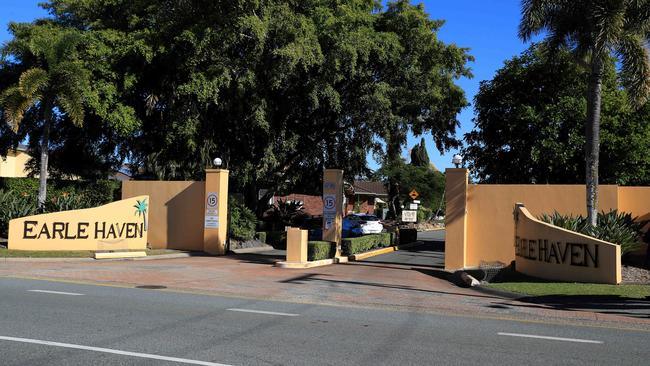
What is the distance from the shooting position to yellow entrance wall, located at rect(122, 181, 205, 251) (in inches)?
889

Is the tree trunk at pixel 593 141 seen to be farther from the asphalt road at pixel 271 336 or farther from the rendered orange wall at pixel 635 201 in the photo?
the asphalt road at pixel 271 336

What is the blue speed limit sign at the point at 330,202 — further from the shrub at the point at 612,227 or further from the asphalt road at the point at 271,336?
the asphalt road at the point at 271,336

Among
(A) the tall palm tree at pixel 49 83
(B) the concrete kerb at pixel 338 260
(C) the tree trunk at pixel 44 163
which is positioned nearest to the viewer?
(B) the concrete kerb at pixel 338 260

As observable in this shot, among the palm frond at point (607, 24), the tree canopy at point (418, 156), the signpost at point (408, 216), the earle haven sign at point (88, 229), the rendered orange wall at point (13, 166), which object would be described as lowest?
the earle haven sign at point (88, 229)

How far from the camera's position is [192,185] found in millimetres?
22672

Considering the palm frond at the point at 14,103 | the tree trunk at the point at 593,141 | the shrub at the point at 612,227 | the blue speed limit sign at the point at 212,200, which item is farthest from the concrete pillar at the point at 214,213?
the tree trunk at the point at 593,141

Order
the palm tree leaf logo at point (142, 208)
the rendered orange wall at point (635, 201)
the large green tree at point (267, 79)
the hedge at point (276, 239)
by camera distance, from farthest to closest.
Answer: the hedge at point (276, 239) < the large green tree at point (267, 79) < the palm tree leaf logo at point (142, 208) < the rendered orange wall at point (635, 201)

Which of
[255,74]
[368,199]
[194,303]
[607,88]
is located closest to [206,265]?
[194,303]

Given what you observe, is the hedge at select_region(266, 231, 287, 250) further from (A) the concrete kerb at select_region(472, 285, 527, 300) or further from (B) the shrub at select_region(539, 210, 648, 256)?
(A) the concrete kerb at select_region(472, 285, 527, 300)

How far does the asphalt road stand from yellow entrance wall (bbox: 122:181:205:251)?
11790 millimetres

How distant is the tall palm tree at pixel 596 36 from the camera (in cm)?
1559

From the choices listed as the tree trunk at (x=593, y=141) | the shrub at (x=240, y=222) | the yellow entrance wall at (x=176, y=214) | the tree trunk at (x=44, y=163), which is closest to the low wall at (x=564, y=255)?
the tree trunk at (x=593, y=141)

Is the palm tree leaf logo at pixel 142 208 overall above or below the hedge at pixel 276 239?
above

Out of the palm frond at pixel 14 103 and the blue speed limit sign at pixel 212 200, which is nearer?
the palm frond at pixel 14 103
